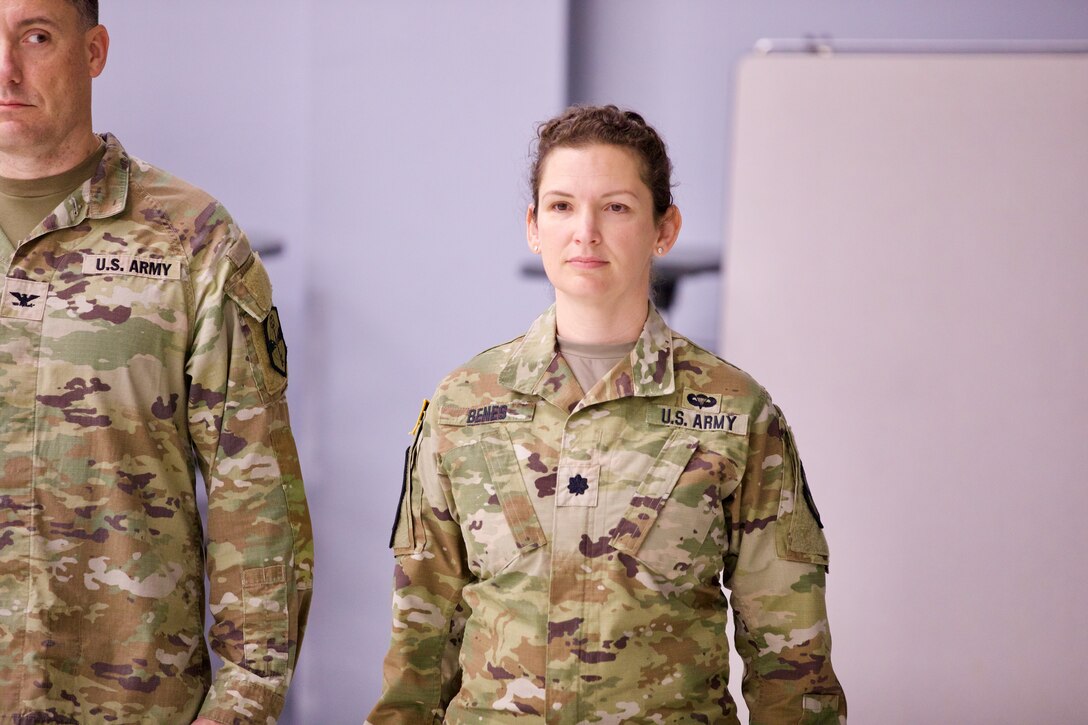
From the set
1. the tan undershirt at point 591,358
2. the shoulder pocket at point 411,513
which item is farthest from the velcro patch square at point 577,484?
the shoulder pocket at point 411,513

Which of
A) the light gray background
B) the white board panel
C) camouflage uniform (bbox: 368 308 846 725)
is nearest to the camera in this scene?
camouflage uniform (bbox: 368 308 846 725)

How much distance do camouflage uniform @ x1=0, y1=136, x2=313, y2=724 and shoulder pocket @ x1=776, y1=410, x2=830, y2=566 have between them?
683 mm

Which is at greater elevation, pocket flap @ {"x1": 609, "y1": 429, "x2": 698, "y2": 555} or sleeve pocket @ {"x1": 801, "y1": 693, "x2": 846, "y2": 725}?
pocket flap @ {"x1": 609, "y1": 429, "x2": 698, "y2": 555}

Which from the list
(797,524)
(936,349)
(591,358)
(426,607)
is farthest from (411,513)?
(936,349)

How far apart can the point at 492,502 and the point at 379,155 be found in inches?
70.9

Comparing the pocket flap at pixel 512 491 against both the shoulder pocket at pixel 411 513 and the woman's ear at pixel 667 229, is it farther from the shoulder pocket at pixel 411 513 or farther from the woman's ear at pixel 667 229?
the woman's ear at pixel 667 229

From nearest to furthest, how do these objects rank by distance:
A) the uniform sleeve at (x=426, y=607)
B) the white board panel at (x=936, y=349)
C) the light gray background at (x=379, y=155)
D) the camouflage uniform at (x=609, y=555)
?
the camouflage uniform at (x=609, y=555), the uniform sleeve at (x=426, y=607), the white board panel at (x=936, y=349), the light gray background at (x=379, y=155)

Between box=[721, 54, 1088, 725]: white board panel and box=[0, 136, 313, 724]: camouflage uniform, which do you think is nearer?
box=[0, 136, 313, 724]: camouflage uniform

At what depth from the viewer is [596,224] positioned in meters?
1.65

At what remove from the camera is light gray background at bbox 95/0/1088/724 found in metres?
3.11

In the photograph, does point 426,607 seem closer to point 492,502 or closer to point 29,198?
point 492,502

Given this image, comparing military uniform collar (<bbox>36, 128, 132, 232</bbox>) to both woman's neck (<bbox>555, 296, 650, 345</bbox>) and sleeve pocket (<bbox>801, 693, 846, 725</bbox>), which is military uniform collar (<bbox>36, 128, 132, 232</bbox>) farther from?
sleeve pocket (<bbox>801, 693, 846, 725</bbox>)

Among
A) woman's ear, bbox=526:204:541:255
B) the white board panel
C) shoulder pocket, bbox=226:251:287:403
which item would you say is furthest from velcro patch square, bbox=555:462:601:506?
the white board panel

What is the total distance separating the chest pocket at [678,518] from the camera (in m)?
1.57
